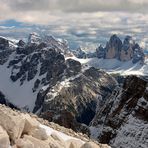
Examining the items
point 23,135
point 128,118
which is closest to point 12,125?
point 23,135

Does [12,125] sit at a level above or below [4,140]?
above

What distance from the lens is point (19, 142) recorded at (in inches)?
1312

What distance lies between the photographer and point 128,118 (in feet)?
541

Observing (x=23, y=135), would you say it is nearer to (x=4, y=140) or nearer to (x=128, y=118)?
(x=4, y=140)

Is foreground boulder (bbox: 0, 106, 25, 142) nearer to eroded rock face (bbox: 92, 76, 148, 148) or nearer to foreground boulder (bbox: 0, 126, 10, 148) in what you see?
foreground boulder (bbox: 0, 126, 10, 148)

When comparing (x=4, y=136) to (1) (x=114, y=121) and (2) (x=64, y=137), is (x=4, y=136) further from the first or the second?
(1) (x=114, y=121)

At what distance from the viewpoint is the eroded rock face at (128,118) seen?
154 metres

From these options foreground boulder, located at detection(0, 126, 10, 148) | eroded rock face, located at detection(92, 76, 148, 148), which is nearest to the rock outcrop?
foreground boulder, located at detection(0, 126, 10, 148)

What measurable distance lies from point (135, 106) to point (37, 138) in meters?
136

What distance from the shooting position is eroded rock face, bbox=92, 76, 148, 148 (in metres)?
154

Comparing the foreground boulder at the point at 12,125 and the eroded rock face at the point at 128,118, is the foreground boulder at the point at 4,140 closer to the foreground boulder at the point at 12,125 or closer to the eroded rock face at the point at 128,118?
the foreground boulder at the point at 12,125

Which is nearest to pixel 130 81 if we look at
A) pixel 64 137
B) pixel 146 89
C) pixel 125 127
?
pixel 146 89

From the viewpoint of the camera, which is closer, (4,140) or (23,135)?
(4,140)

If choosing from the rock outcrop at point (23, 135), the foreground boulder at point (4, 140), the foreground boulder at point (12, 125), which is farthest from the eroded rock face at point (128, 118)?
the foreground boulder at point (4, 140)
